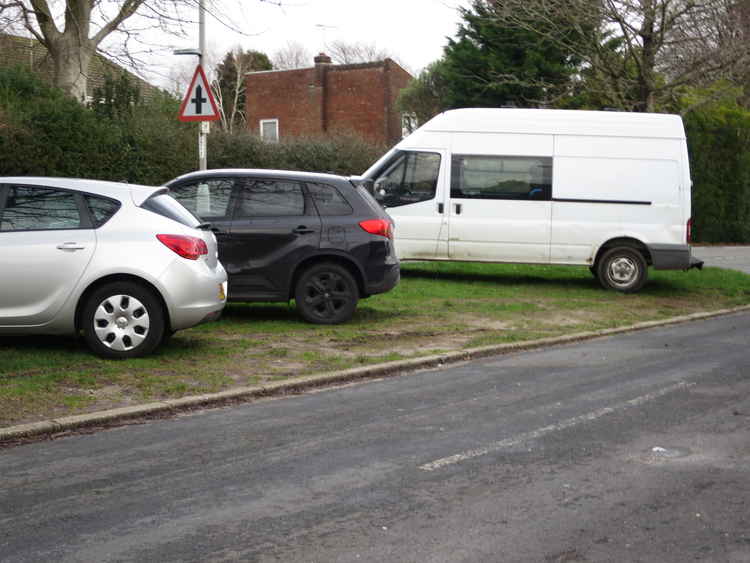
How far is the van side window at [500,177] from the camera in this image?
16.4 metres

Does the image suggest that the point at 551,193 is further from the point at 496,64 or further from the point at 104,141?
the point at 496,64

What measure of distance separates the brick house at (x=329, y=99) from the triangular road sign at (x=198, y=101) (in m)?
35.7

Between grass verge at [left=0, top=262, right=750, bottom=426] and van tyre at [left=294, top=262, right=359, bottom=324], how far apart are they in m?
0.24

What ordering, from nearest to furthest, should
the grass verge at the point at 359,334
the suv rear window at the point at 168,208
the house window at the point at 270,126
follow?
the grass verge at the point at 359,334 → the suv rear window at the point at 168,208 → the house window at the point at 270,126

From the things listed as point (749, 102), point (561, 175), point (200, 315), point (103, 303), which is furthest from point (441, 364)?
point (749, 102)

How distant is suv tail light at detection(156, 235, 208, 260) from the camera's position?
9.18 metres

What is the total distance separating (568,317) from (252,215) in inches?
173

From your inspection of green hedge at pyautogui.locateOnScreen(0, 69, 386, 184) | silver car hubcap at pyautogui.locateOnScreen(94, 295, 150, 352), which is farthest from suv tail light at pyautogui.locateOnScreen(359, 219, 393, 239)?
green hedge at pyautogui.locateOnScreen(0, 69, 386, 184)

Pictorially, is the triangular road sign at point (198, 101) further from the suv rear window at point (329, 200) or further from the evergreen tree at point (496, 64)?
the evergreen tree at point (496, 64)

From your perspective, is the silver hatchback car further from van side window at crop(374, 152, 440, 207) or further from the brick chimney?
the brick chimney

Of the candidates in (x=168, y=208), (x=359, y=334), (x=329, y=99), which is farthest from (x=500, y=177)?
(x=329, y=99)

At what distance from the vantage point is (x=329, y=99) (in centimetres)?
5238

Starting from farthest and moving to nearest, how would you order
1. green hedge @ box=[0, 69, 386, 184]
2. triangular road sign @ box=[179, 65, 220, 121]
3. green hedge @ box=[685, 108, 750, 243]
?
green hedge @ box=[685, 108, 750, 243], green hedge @ box=[0, 69, 386, 184], triangular road sign @ box=[179, 65, 220, 121]

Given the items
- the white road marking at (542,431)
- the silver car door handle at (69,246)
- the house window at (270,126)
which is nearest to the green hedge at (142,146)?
the silver car door handle at (69,246)
